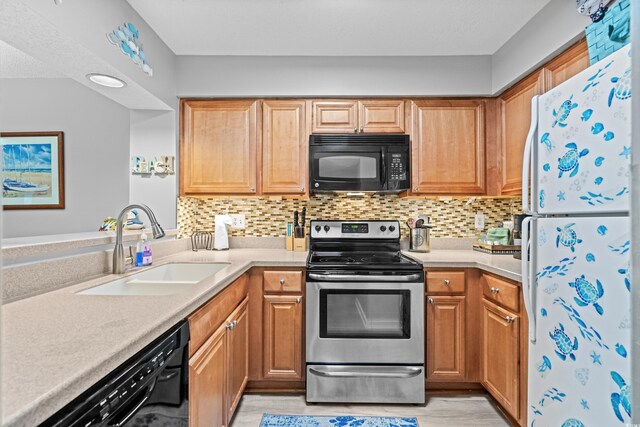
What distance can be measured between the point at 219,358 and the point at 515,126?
2.31 metres

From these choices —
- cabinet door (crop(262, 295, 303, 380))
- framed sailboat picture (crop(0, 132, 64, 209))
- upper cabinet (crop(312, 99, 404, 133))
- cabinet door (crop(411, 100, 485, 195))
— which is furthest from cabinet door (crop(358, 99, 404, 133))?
framed sailboat picture (crop(0, 132, 64, 209))

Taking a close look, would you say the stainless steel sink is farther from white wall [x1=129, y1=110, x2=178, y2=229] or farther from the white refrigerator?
the white refrigerator

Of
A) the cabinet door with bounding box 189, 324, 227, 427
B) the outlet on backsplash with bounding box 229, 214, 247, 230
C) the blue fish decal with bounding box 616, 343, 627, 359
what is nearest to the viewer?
the blue fish decal with bounding box 616, 343, 627, 359

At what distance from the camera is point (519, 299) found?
5.99ft

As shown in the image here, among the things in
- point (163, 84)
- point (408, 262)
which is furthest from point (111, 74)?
point (408, 262)

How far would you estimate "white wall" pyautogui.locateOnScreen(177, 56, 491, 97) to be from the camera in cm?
260

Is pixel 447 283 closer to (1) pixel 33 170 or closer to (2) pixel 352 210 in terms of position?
(2) pixel 352 210

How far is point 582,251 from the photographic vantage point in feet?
3.78

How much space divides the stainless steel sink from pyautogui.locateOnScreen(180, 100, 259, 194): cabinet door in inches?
28.1

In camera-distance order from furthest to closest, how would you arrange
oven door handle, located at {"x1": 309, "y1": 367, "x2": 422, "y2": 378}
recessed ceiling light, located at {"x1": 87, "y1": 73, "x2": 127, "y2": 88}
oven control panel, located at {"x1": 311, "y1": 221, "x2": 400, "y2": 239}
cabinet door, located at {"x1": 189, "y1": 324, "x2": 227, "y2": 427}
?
oven control panel, located at {"x1": 311, "y1": 221, "x2": 400, "y2": 239}, oven door handle, located at {"x1": 309, "y1": 367, "x2": 422, "y2": 378}, recessed ceiling light, located at {"x1": 87, "y1": 73, "x2": 127, "y2": 88}, cabinet door, located at {"x1": 189, "y1": 324, "x2": 227, "y2": 427}

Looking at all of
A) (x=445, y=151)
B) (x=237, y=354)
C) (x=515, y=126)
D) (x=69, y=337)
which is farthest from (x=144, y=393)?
(x=515, y=126)

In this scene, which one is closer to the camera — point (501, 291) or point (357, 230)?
point (501, 291)

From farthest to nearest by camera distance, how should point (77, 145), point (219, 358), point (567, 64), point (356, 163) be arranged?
point (77, 145) < point (356, 163) < point (567, 64) < point (219, 358)

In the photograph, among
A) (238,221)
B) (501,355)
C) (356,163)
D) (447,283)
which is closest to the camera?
(501,355)
